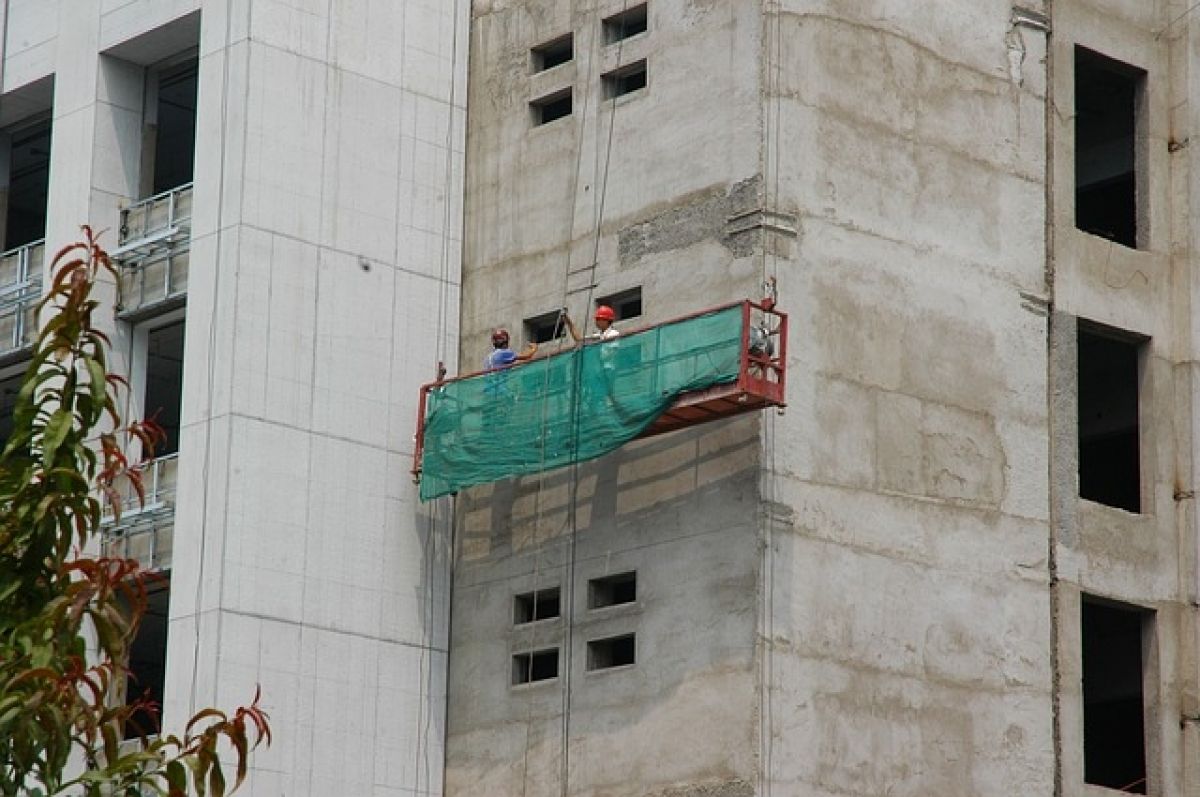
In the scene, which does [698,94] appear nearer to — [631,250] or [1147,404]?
[631,250]

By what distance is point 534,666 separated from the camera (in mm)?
42625

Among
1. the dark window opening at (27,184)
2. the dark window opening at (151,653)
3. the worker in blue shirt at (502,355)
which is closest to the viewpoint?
the worker in blue shirt at (502,355)

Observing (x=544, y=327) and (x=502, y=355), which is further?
(x=544, y=327)

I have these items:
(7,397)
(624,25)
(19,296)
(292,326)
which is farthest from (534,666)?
(7,397)

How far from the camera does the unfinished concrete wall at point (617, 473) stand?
39.8 m

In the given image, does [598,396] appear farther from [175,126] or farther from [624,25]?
[175,126]

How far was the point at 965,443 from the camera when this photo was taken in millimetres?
42281

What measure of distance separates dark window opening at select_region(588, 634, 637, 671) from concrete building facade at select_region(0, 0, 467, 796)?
3232 mm

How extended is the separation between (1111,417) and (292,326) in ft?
52.5

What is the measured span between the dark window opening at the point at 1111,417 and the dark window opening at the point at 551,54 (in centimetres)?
1047

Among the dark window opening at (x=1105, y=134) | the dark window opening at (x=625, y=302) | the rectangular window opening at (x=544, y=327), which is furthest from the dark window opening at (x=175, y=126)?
the dark window opening at (x=1105, y=134)

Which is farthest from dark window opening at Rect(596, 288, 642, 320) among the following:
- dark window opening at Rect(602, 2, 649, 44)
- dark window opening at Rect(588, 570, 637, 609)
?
dark window opening at Rect(602, 2, 649, 44)

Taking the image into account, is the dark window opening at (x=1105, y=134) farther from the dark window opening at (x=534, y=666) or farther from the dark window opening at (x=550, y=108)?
the dark window opening at (x=534, y=666)

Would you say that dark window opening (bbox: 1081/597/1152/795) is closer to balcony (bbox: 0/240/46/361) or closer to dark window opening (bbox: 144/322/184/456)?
dark window opening (bbox: 144/322/184/456)
